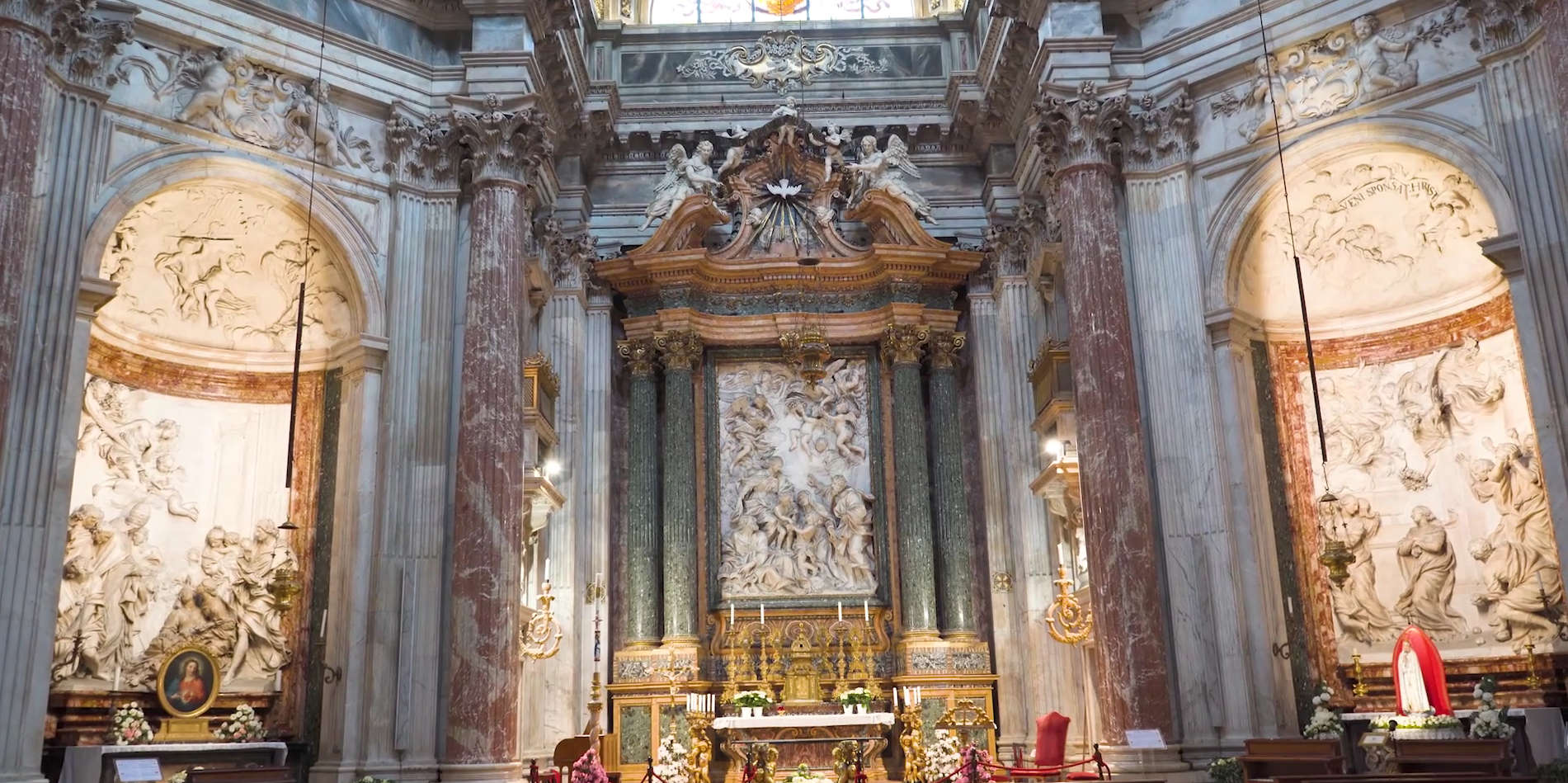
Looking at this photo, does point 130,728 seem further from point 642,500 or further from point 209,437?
point 642,500

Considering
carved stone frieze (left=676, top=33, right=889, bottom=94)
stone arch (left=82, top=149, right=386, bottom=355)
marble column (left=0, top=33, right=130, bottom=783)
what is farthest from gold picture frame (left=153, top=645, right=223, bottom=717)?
carved stone frieze (left=676, top=33, right=889, bottom=94)

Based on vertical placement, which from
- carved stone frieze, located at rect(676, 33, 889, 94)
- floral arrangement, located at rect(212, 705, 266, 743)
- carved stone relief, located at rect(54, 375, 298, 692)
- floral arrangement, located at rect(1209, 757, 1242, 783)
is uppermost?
carved stone frieze, located at rect(676, 33, 889, 94)

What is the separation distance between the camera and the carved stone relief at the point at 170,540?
13703 millimetres

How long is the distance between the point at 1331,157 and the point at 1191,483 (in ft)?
12.4

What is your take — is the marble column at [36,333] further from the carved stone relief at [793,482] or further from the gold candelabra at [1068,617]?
the gold candelabra at [1068,617]

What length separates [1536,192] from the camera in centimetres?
1173

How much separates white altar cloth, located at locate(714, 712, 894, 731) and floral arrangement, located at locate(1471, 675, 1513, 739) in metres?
6.67

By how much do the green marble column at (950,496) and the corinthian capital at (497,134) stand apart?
706 cm

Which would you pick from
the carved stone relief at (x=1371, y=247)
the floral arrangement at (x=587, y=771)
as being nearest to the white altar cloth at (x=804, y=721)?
the floral arrangement at (x=587, y=771)

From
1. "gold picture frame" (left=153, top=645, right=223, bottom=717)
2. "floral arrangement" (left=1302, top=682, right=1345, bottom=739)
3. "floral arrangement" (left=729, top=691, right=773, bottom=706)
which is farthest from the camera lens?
"floral arrangement" (left=729, top=691, right=773, bottom=706)

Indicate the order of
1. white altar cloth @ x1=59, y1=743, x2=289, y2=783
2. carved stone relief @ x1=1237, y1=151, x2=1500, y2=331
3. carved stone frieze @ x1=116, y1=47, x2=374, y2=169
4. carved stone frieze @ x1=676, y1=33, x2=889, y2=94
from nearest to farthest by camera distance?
white altar cloth @ x1=59, y1=743, x2=289, y2=783 < carved stone frieze @ x1=116, y1=47, x2=374, y2=169 < carved stone relief @ x1=1237, y1=151, x2=1500, y2=331 < carved stone frieze @ x1=676, y1=33, x2=889, y2=94

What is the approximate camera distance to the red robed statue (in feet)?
40.2

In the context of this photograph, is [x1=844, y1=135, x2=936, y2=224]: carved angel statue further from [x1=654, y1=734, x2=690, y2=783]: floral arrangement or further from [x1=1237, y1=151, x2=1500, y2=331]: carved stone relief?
[x1=654, y1=734, x2=690, y2=783]: floral arrangement

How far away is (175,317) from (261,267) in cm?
118
